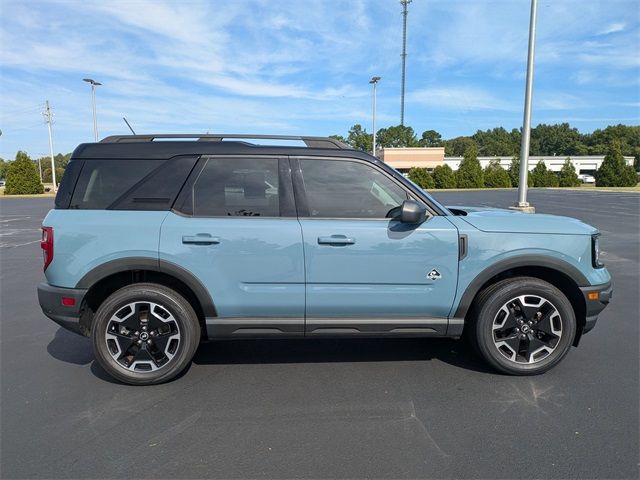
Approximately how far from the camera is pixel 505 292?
3537mm

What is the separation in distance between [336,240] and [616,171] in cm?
6119

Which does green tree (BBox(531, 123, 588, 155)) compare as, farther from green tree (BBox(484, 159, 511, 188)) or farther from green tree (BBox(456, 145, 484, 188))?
green tree (BBox(456, 145, 484, 188))

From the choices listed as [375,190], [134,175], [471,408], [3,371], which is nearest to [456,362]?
[471,408]

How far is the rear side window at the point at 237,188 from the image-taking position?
11.5 ft

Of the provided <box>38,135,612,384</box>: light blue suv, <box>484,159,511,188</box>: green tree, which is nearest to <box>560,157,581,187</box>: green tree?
<box>484,159,511,188</box>: green tree

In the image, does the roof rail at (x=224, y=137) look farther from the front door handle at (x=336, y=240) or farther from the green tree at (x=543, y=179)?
the green tree at (x=543, y=179)

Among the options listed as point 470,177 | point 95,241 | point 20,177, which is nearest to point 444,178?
point 470,177

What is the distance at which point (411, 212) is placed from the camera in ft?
10.8

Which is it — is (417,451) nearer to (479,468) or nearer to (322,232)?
(479,468)

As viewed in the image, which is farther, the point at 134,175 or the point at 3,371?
the point at 3,371

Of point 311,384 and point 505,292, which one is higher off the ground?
point 505,292

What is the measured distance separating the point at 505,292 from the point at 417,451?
1.53 meters

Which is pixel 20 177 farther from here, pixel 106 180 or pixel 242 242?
pixel 242 242

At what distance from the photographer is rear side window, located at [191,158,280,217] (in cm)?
351
